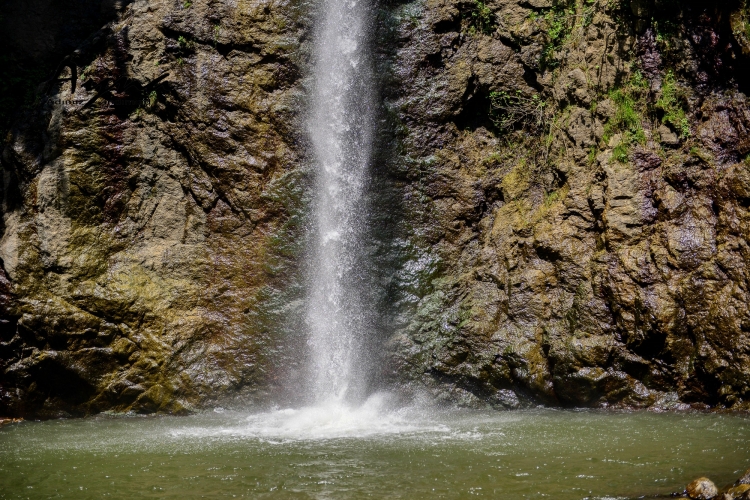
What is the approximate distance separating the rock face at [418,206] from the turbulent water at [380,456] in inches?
33.1

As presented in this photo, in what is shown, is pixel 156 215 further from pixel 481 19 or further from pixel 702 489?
pixel 702 489

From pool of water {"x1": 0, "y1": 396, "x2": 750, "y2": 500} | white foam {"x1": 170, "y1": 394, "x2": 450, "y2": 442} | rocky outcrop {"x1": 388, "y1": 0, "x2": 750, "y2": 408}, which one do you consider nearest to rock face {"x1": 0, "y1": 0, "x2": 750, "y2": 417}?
rocky outcrop {"x1": 388, "y1": 0, "x2": 750, "y2": 408}

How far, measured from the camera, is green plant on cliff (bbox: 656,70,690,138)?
8086 millimetres

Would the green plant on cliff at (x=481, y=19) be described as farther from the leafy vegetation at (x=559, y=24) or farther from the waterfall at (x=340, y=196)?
the waterfall at (x=340, y=196)

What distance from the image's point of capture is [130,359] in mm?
8375

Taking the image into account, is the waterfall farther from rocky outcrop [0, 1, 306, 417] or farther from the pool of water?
the pool of water

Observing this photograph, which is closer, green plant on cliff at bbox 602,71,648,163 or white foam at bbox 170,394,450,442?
white foam at bbox 170,394,450,442

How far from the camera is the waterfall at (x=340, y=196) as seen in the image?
8.52 metres

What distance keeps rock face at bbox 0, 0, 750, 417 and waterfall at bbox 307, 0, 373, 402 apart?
0.24m

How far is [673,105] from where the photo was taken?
27.0ft

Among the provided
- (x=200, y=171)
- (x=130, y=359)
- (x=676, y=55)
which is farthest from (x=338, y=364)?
(x=676, y=55)

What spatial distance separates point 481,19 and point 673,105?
280cm

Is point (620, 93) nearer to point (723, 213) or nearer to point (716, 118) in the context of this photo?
point (716, 118)

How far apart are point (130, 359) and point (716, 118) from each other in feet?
25.0
